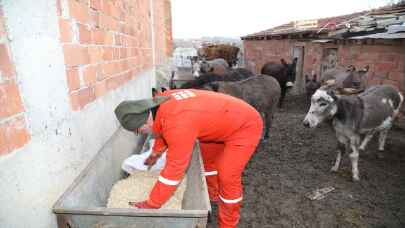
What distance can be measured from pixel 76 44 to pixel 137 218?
129 centimetres

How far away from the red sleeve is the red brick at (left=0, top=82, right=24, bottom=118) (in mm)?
899

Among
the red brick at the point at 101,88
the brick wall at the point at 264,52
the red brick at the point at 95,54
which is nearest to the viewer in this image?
the red brick at the point at 95,54

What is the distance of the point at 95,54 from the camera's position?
221cm

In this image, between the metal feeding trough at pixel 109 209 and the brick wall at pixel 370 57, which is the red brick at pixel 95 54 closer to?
the metal feeding trough at pixel 109 209

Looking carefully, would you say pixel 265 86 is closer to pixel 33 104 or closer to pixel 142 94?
pixel 142 94

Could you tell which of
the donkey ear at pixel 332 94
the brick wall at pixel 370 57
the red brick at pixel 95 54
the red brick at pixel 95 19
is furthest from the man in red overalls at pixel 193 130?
the brick wall at pixel 370 57

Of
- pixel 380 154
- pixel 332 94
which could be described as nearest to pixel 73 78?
pixel 332 94

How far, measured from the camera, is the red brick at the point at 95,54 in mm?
2125

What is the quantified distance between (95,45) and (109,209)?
140 centimetres

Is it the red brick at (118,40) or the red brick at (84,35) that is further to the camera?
the red brick at (118,40)

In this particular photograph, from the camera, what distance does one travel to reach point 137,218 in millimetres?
1518

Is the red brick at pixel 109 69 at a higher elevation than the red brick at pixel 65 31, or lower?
lower

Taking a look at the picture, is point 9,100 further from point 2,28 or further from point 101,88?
point 101,88

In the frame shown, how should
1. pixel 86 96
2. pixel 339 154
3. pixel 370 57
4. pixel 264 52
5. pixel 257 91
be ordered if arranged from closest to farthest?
1. pixel 86 96
2. pixel 339 154
3. pixel 257 91
4. pixel 370 57
5. pixel 264 52
